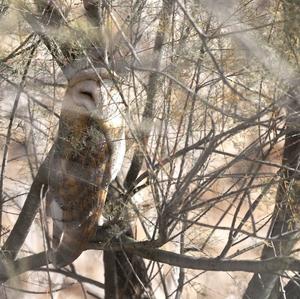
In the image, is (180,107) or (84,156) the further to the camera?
(84,156)

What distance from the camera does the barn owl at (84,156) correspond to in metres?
3.04

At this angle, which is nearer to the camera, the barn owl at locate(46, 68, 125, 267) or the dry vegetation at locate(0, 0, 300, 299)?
the dry vegetation at locate(0, 0, 300, 299)

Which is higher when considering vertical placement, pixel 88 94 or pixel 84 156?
pixel 88 94

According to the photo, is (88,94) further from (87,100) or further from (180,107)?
(180,107)

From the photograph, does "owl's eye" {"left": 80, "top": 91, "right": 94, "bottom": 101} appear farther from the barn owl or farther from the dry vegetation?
the dry vegetation

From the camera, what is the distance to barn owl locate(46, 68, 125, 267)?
304 centimetres

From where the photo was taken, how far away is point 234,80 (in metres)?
2.76

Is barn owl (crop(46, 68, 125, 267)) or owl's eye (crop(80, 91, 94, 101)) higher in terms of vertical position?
owl's eye (crop(80, 91, 94, 101))

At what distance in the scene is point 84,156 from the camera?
3.11m

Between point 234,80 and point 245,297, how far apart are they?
145 centimetres

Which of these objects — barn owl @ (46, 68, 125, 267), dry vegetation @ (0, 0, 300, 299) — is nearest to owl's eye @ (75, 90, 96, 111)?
barn owl @ (46, 68, 125, 267)

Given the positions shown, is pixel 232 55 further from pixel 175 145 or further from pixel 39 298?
pixel 39 298

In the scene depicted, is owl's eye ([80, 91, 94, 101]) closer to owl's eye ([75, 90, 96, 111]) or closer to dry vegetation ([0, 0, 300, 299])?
owl's eye ([75, 90, 96, 111])

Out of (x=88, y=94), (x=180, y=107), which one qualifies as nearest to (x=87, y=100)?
(x=88, y=94)
